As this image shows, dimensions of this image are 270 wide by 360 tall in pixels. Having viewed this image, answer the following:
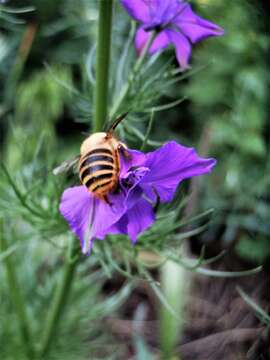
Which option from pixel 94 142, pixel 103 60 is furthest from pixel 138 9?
pixel 94 142

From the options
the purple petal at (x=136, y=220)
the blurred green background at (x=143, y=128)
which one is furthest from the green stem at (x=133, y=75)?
the blurred green background at (x=143, y=128)

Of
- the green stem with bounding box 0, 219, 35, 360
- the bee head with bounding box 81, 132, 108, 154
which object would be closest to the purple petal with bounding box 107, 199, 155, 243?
the bee head with bounding box 81, 132, 108, 154

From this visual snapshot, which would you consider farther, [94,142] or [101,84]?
[101,84]

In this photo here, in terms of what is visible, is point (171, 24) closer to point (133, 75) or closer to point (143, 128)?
point (133, 75)

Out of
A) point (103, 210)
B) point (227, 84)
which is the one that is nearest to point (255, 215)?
point (227, 84)

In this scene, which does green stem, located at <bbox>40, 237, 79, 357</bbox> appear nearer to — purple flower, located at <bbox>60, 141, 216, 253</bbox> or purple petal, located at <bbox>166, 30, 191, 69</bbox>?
purple flower, located at <bbox>60, 141, 216, 253</bbox>

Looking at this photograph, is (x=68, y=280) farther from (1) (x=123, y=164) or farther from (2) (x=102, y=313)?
(1) (x=123, y=164)
